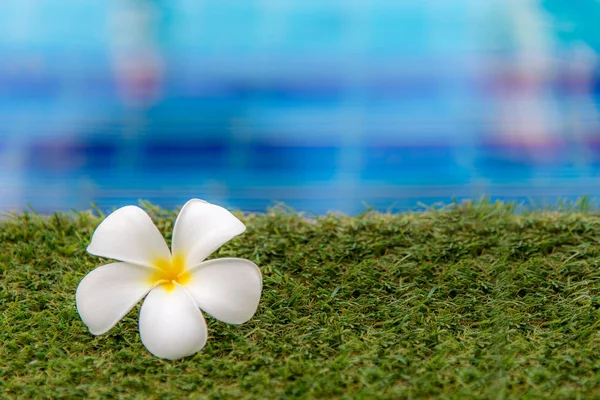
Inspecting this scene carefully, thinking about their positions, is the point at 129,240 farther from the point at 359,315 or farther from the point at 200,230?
Result: the point at 359,315

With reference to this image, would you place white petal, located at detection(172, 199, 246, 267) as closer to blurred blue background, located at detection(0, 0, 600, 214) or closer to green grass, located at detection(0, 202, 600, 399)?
green grass, located at detection(0, 202, 600, 399)

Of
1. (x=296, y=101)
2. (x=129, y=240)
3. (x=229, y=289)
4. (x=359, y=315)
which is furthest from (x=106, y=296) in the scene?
(x=296, y=101)

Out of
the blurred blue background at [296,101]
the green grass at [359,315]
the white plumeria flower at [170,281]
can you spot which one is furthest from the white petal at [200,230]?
the blurred blue background at [296,101]

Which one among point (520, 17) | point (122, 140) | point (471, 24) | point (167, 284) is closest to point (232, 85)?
point (122, 140)

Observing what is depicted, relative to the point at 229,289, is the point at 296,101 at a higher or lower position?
higher

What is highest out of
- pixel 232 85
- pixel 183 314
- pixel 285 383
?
pixel 232 85

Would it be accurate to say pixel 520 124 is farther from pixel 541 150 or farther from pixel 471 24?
pixel 471 24

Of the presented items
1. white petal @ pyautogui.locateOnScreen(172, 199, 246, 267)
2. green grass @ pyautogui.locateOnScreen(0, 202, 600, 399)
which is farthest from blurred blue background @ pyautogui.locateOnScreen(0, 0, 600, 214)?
white petal @ pyautogui.locateOnScreen(172, 199, 246, 267)
